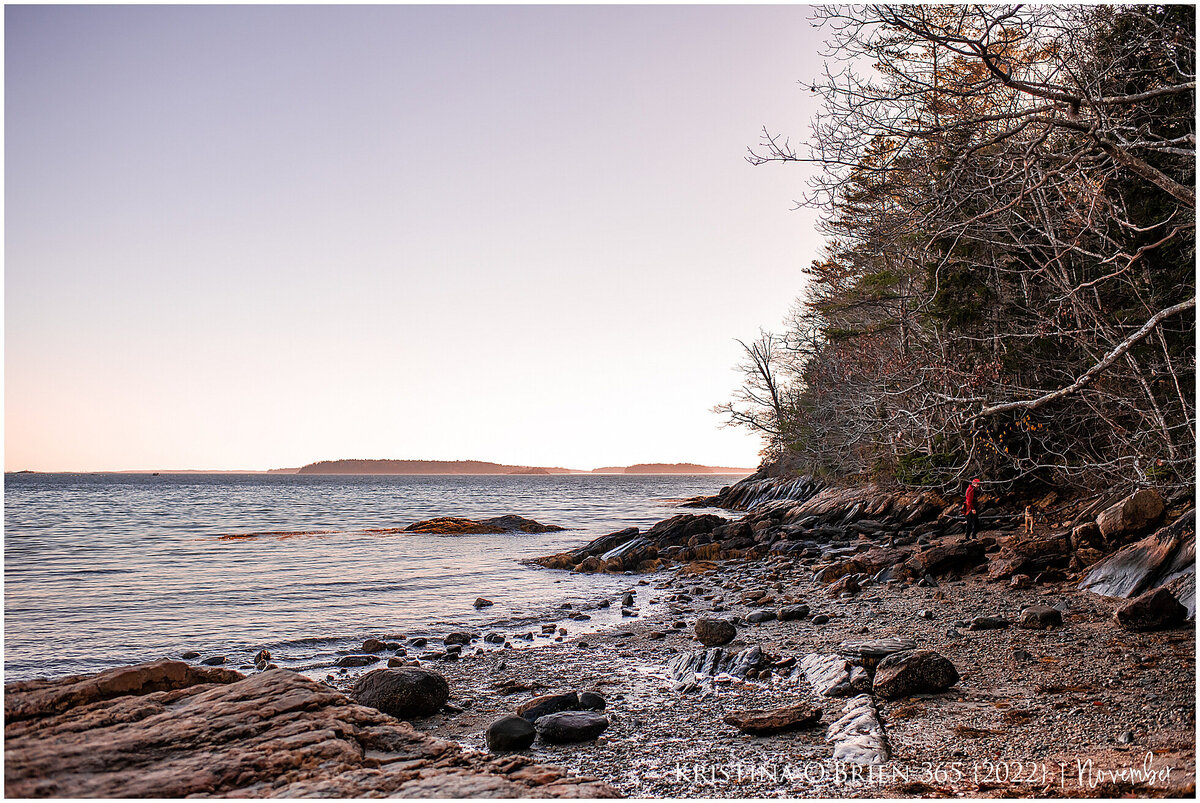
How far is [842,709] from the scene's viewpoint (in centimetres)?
667

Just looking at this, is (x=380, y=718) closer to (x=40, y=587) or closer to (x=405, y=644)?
(x=405, y=644)

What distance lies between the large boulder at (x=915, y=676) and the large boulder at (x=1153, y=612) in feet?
8.01

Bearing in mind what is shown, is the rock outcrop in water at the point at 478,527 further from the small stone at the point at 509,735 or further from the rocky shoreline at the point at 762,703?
the small stone at the point at 509,735

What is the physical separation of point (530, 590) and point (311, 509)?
4022 cm

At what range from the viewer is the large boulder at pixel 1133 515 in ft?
36.0

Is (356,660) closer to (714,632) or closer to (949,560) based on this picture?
(714,632)

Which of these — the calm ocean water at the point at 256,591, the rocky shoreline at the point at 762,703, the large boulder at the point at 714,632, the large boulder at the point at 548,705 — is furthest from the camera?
the calm ocean water at the point at 256,591

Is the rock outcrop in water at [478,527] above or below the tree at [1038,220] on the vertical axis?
below

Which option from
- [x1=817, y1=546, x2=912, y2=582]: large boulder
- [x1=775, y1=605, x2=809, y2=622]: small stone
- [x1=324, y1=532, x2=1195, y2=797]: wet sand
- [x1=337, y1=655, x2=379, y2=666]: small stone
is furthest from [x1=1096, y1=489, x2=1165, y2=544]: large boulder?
[x1=337, y1=655, x2=379, y2=666]: small stone

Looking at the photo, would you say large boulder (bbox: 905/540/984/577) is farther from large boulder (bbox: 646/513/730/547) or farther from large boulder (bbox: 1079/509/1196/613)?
large boulder (bbox: 646/513/730/547)

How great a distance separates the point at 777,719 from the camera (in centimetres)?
636

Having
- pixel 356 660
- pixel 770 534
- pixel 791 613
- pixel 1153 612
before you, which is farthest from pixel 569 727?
pixel 770 534

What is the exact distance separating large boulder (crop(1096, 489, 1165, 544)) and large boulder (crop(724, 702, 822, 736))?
300 inches

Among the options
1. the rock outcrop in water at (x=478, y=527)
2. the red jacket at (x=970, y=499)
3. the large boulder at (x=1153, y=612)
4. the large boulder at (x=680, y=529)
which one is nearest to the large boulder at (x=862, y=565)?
the red jacket at (x=970, y=499)
